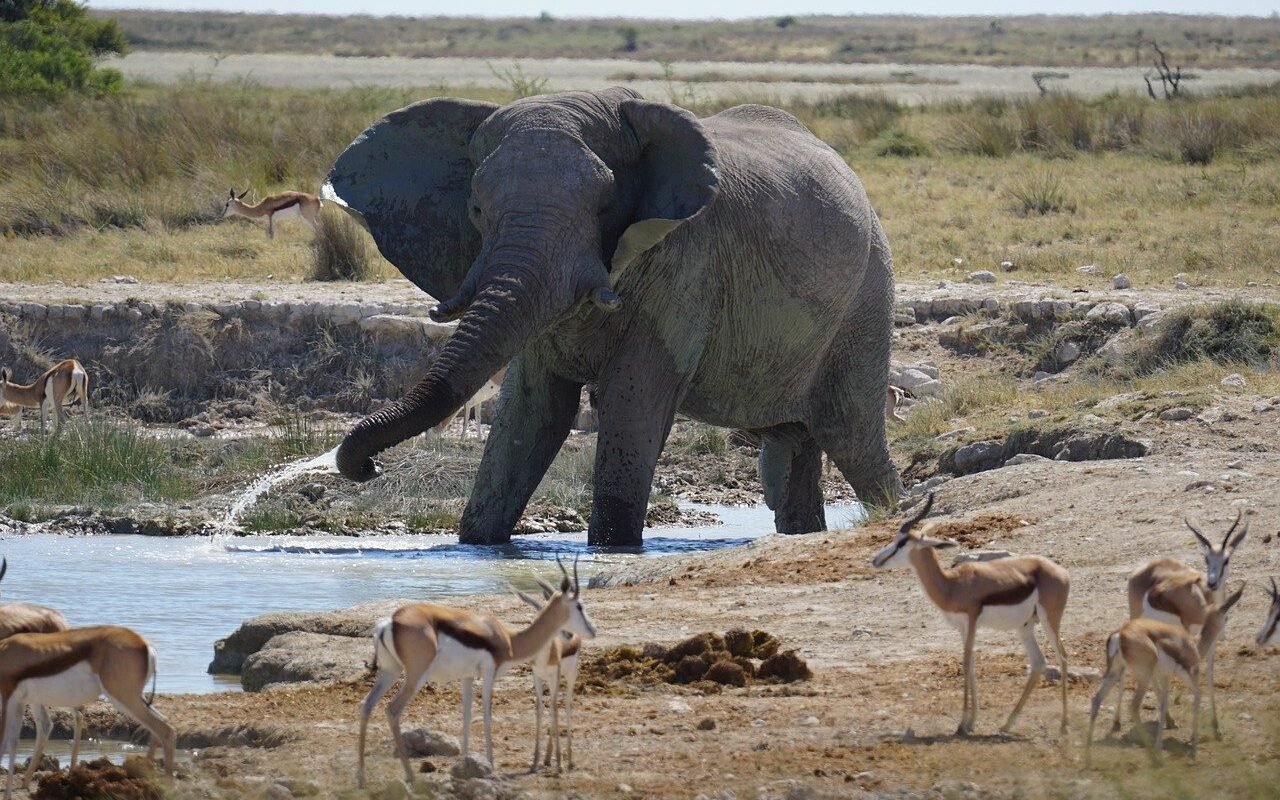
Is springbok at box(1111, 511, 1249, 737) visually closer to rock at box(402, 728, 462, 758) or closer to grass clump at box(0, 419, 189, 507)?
rock at box(402, 728, 462, 758)

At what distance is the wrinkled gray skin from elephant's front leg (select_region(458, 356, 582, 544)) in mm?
12

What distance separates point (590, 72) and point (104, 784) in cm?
8009

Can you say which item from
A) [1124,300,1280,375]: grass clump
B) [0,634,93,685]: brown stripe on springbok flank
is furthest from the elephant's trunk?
[1124,300,1280,375]: grass clump

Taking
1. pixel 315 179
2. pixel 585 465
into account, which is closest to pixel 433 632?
pixel 585 465

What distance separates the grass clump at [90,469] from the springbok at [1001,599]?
8742mm

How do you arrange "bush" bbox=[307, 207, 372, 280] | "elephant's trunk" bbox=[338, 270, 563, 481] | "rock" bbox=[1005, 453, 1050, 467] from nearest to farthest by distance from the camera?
1. "elephant's trunk" bbox=[338, 270, 563, 481]
2. "rock" bbox=[1005, 453, 1050, 467]
3. "bush" bbox=[307, 207, 372, 280]

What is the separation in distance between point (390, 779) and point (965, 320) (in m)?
12.8

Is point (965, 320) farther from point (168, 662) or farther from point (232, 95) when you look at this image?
point (232, 95)

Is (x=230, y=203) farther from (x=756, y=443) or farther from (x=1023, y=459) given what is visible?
(x=1023, y=459)

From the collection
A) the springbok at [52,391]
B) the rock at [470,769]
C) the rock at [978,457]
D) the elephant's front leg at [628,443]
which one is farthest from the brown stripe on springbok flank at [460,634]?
the springbok at [52,391]

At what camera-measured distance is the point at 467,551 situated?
39.5 feet

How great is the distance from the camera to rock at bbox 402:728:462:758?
6559mm

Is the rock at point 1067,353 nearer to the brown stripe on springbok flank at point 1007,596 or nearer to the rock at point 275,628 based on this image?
the rock at point 275,628

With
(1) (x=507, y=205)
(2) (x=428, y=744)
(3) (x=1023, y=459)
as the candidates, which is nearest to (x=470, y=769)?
(2) (x=428, y=744)
